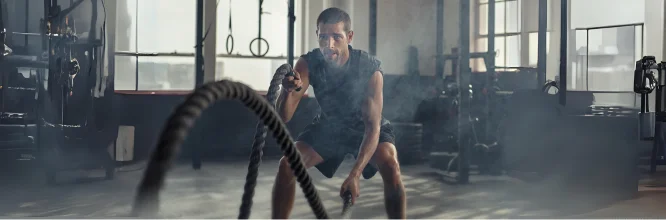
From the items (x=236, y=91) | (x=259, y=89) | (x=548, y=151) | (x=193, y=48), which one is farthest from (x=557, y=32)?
(x=236, y=91)

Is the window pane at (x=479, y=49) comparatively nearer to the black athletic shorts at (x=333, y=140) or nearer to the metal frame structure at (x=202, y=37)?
the metal frame structure at (x=202, y=37)

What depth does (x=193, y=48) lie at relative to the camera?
3.65 meters

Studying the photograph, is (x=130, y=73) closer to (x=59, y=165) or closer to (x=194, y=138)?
(x=194, y=138)

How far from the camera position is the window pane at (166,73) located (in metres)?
3.97

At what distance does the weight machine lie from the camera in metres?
3.31

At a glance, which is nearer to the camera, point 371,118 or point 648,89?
point 371,118

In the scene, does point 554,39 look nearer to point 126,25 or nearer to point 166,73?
point 166,73

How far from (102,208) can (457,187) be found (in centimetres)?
186

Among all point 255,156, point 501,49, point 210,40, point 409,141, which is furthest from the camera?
point 501,49

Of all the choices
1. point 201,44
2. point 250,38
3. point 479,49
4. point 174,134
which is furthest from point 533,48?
point 174,134

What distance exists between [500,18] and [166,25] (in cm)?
413

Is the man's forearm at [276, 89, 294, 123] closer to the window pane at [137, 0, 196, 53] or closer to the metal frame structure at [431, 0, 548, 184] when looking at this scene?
the window pane at [137, 0, 196, 53]

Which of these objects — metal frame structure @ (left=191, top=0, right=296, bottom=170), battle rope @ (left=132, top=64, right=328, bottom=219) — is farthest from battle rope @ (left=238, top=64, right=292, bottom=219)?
metal frame structure @ (left=191, top=0, right=296, bottom=170)

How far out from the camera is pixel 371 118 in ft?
8.18
